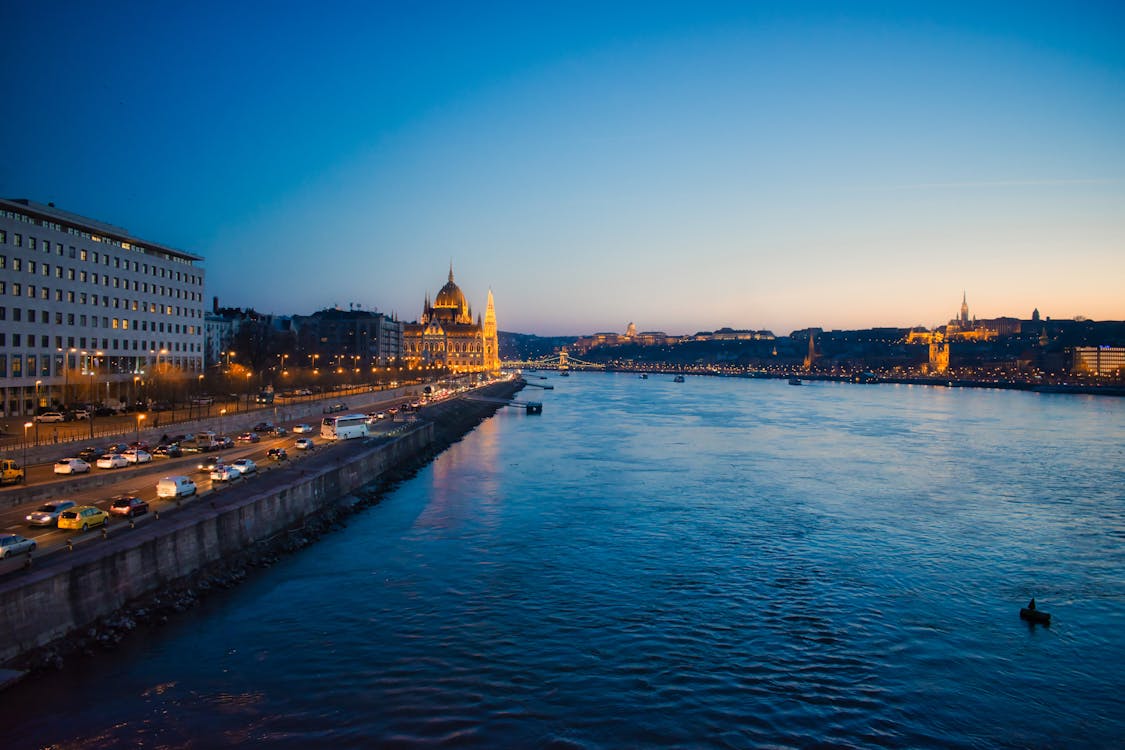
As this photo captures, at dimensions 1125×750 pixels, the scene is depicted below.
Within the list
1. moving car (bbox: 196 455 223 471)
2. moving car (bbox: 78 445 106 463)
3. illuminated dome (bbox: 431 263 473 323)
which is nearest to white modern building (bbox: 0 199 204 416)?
moving car (bbox: 78 445 106 463)

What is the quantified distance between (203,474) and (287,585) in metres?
7.27

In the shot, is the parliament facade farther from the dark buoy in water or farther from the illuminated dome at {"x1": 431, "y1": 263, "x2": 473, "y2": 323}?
the dark buoy in water

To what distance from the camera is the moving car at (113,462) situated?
21.8 metres

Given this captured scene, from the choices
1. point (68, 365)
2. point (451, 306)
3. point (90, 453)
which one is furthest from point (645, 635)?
point (451, 306)

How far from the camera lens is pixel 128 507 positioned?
16.9m

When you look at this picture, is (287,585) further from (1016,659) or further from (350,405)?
(350,405)

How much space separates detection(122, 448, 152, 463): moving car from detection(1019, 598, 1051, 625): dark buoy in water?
23.4 m

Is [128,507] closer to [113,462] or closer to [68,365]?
Result: [113,462]

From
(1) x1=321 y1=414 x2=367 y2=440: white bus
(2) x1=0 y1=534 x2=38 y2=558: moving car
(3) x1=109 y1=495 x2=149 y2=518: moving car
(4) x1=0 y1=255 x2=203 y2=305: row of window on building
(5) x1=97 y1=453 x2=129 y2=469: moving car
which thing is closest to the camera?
(2) x1=0 y1=534 x2=38 y2=558: moving car

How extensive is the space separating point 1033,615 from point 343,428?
27.2 m

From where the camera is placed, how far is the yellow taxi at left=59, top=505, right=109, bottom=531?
51.0ft

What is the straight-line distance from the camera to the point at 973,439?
169 feet

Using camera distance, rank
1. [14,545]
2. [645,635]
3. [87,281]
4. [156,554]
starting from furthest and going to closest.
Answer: [87,281] < [156,554] < [645,635] < [14,545]

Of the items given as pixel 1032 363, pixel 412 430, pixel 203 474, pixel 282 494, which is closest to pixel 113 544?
pixel 282 494
